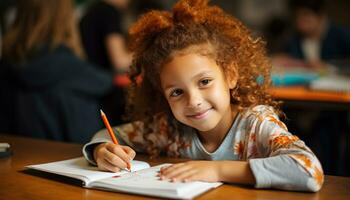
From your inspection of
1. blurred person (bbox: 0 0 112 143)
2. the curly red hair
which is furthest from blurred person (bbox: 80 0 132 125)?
the curly red hair

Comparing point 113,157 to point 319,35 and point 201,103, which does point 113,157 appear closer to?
point 201,103

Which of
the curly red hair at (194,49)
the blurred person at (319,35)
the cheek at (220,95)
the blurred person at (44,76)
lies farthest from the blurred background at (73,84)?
the blurred person at (319,35)

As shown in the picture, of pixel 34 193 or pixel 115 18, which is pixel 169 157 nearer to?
pixel 34 193

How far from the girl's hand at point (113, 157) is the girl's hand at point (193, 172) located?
0.39ft

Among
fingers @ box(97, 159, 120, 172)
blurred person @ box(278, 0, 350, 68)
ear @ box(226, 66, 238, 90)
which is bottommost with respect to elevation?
fingers @ box(97, 159, 120, 172)

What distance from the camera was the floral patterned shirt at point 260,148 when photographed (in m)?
1.05

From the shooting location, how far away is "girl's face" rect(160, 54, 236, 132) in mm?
1253

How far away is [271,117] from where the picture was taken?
129 centimetres

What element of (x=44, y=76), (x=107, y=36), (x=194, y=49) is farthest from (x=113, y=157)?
(x=107, y=36)

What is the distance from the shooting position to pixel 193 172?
108 centimetres

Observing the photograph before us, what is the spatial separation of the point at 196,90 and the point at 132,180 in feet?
0.92

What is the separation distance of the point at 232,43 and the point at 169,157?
35 centimetres

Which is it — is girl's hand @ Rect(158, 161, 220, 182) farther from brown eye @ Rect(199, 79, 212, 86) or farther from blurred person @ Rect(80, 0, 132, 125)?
blurred person @ Rect(80, 0, 132, 125)

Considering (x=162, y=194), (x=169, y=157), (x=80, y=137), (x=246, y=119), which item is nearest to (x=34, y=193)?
(x=162, y=194)
